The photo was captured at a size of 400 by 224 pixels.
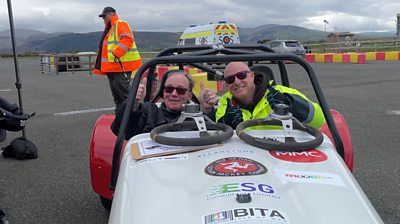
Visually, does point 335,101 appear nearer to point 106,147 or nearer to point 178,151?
point 106,147

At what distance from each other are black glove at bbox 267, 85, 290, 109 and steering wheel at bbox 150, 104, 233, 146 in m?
0.50

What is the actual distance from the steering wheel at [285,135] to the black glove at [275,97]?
41cm

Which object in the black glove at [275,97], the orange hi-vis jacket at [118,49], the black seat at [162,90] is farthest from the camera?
the orange hi-vis jacket at [118,49]

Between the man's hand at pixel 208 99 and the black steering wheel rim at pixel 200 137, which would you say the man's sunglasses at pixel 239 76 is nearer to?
the man's hand at pixel 208 99

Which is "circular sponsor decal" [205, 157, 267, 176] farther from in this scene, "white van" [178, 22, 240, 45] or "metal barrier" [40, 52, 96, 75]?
"metal barrier" [40, 52, 96, 75]

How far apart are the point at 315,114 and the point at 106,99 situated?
7654 mm

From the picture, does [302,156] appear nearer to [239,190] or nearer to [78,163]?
[239,190]

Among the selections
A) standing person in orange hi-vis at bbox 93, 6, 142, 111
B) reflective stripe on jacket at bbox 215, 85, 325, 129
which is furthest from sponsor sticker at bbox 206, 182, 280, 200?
standing person in orange hi-vis at bbox 93, 6, 142, 111

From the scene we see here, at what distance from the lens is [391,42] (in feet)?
93.5

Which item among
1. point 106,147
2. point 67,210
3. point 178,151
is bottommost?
point 67,210

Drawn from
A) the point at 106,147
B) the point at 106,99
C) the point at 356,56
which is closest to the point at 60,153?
the point at 106,147

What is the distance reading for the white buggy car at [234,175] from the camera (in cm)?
157

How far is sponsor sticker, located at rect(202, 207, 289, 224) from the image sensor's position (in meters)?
1.49

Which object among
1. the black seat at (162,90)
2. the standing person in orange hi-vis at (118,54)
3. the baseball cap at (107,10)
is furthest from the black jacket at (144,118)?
the baseball cap at (107,10)
